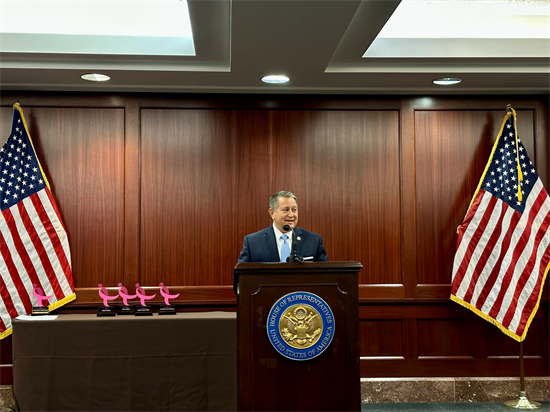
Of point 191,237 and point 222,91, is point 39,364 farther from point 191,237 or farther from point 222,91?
point 222,91

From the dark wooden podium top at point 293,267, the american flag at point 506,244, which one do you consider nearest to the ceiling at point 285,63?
the american flag at point 506,244

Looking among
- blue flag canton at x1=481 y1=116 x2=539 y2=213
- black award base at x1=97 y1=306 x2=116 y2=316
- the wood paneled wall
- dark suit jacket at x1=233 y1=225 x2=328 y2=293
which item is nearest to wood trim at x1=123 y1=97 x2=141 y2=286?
the wood paneled wall

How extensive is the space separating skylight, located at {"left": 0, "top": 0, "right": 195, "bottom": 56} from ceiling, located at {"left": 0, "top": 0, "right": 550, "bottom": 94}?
0.10 meters

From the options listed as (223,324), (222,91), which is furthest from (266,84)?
(223,324)

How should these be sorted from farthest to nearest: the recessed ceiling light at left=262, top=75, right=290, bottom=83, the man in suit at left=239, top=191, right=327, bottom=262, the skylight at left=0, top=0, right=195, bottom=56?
1. the recessed ceiling light at left=262, top=75, right=290, bottom=83
2. the skylight at left=0, top=0, right=195, bottom=56
3. the man in suit at left=239, top=191, right=327, bottom=262

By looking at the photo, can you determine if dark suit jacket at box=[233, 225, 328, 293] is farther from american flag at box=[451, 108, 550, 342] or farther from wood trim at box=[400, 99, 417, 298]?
american flag at box=[451, 108, 550, 342]

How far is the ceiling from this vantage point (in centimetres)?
363

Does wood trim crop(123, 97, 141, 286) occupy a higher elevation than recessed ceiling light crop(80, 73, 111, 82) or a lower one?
lower

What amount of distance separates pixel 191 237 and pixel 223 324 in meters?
1.24

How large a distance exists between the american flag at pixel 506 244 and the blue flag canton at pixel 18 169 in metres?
3.95

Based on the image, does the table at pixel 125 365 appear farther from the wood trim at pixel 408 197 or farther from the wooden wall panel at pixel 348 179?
the wood trim at pixel 408 197

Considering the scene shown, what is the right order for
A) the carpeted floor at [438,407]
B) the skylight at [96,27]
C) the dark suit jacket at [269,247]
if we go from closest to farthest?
→ the dark suit jacket at [269,247] < the skylight at [96,27] < the carpeted floor at [438,407]

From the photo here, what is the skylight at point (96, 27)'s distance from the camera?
4477mm

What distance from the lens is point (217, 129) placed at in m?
5.52
